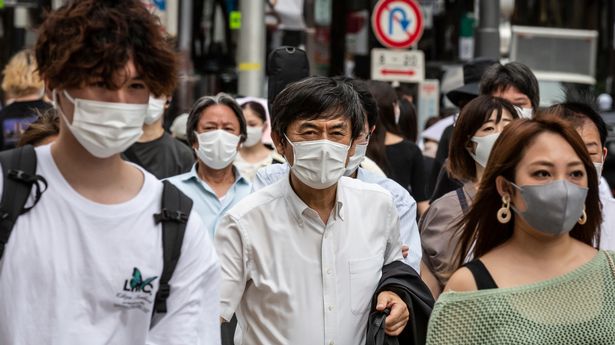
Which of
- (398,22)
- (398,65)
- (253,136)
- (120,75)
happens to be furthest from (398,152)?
(398,22)

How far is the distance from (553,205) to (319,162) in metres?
1.16

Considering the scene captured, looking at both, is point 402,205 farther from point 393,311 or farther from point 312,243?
point 393,311

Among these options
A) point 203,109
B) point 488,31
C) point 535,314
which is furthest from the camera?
point 488,31

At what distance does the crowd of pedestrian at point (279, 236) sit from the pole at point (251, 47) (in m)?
9.14

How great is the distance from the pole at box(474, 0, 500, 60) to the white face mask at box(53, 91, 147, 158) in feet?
45.5

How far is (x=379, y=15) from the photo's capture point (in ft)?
52.9

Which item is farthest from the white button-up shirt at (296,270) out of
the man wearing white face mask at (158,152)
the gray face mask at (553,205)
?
the man wearing white face mask at (158,152)

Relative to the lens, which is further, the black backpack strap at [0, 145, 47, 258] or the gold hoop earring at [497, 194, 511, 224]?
the gold hoop earring at [497, 194, 511, 224]

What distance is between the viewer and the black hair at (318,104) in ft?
17.1

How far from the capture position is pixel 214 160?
782 cm

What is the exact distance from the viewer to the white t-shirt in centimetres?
362

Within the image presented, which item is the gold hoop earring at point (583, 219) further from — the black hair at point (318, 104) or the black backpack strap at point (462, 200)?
the black backpack strap at point (462, 200)

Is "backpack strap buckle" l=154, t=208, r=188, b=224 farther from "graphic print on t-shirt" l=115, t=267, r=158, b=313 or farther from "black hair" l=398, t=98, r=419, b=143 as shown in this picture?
"black hair" l=398, t=98, r=419, b=143

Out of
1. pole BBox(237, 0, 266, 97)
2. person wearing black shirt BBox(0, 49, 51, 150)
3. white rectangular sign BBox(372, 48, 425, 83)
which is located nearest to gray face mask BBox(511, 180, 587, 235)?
person wearing black shirt BBox(0, 49, 51, 150)
